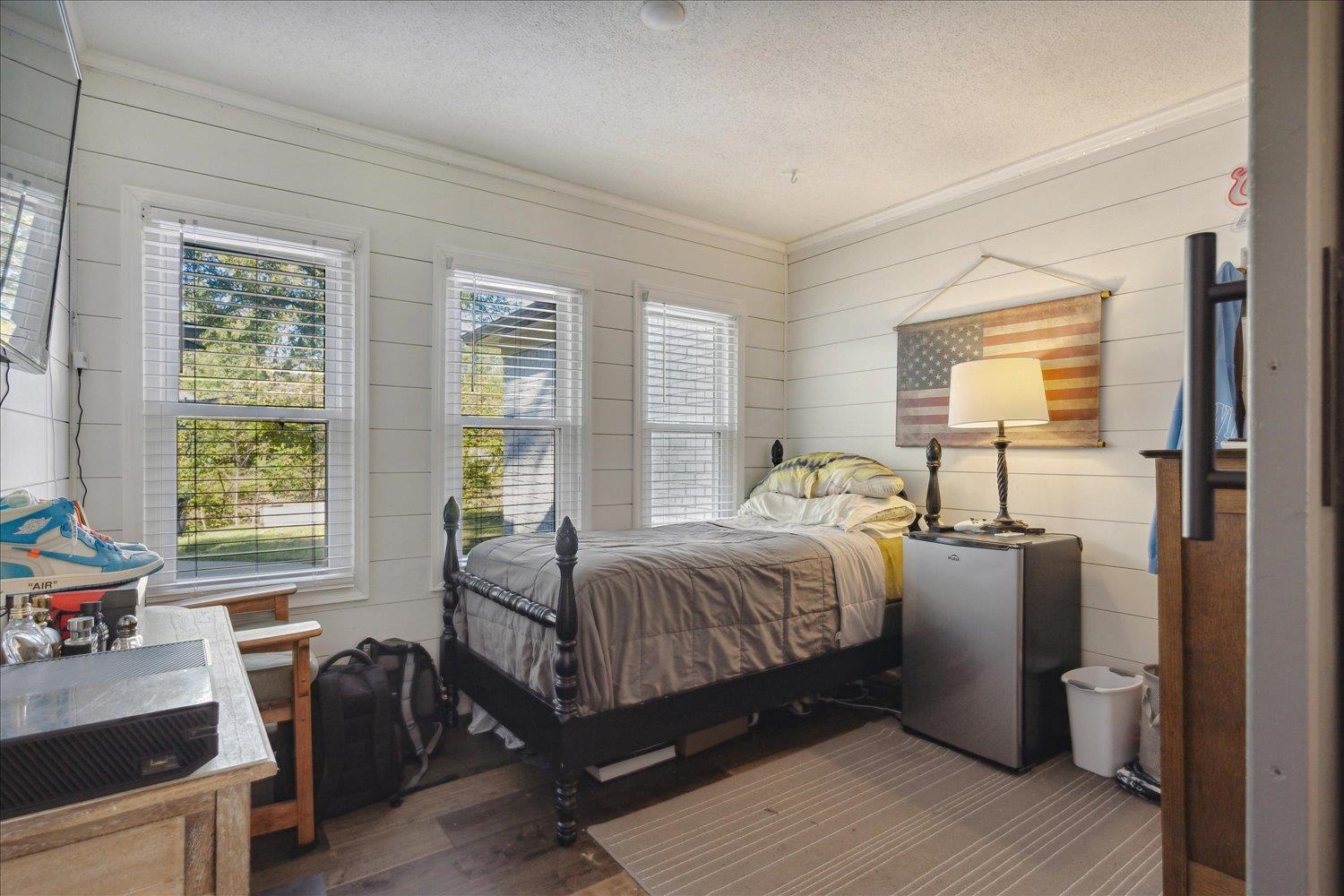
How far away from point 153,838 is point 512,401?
262cm

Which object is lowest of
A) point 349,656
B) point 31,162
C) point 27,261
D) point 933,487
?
point 349,656

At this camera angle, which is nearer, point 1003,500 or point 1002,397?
point 1002,397

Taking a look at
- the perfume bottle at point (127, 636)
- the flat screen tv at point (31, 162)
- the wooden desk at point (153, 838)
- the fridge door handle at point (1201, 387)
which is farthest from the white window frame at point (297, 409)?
the fridge door handle at point (1201, 387)

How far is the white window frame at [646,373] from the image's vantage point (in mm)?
3812

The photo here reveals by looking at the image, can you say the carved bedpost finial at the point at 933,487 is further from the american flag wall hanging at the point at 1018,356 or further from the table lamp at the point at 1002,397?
the table lamp at the point at 1002,397

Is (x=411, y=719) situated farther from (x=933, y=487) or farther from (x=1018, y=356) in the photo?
(x=1018, y=356)

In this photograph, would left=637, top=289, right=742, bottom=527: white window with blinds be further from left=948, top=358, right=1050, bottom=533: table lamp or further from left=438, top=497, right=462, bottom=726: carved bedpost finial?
left=948, top=358, right=1050, bottom=533: table lamp

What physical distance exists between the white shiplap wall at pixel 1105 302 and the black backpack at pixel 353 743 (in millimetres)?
2762

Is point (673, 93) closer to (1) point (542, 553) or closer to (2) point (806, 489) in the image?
(1) point (542, 553)

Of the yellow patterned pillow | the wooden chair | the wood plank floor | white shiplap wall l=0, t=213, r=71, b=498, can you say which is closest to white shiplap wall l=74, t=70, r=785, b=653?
white shiplap wall l=0, t=213, r=71, b=498

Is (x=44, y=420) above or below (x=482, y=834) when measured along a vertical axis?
above

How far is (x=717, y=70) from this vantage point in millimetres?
2510

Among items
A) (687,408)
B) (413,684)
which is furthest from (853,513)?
(413,684)

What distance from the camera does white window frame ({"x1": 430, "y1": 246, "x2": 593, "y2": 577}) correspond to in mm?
3137
